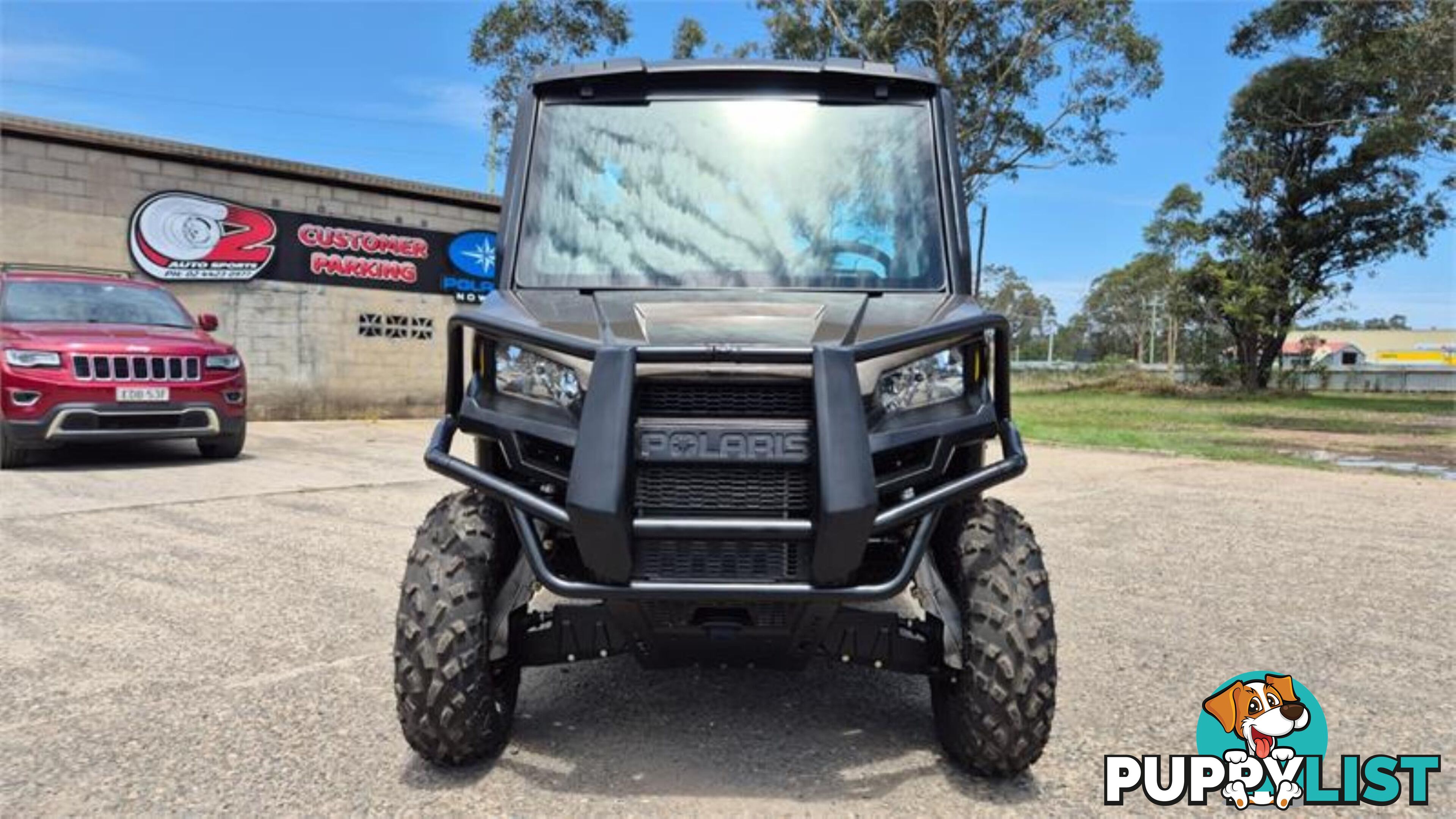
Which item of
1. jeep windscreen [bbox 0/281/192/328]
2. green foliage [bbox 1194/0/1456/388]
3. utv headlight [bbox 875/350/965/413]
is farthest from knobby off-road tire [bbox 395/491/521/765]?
green foliage [bbox 1194/0/1456/388]

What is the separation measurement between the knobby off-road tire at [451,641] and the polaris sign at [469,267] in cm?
1524

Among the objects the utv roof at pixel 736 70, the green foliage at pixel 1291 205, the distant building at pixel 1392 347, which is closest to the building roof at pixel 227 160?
the utv roof at pixel 736 70

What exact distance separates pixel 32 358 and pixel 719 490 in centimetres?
807

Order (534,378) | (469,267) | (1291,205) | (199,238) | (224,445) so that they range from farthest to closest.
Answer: (1291,205) → (469,267) → (199,238) → (224,445) → (534,378)

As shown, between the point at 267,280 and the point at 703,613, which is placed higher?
the point at 267,280

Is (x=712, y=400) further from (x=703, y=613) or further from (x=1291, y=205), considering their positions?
(x=1291, y=205)

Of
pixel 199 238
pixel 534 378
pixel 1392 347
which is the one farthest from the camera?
pixel 1392 347

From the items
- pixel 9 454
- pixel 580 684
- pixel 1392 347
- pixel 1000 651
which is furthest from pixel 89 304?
pixel 1392 347

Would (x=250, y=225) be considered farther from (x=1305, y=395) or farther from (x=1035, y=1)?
(x=1305, y=395)

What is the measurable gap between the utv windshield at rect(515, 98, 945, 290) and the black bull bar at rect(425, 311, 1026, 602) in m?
0.74

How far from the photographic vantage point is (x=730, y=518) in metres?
2.52

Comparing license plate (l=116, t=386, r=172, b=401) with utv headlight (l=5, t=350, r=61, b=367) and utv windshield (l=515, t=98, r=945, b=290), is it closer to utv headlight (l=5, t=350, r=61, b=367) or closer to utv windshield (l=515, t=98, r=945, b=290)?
utv headlight (l=5, t=350, r=61, b=367)

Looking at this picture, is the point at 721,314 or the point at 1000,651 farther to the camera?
the point at 721,314

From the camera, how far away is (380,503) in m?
7.81
